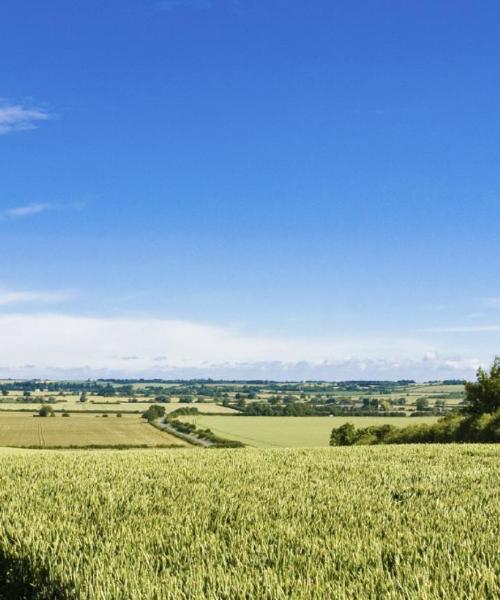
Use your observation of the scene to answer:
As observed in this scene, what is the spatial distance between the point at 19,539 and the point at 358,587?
14.7 ft

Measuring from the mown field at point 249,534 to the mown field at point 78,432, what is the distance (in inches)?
2979

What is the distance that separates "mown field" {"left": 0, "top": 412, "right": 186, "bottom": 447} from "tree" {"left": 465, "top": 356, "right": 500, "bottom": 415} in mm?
41811

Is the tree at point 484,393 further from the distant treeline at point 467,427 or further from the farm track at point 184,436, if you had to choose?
the farm track at point 184,436

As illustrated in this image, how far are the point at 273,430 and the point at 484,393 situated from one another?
4965cm

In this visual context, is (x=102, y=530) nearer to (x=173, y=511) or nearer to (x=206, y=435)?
(x=173, y=511)

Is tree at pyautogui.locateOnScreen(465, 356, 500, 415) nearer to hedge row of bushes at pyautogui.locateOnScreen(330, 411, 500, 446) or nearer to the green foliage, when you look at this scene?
hedge row of bushes at pyautogui.locateOnScreen(330, 411, 500, 446)

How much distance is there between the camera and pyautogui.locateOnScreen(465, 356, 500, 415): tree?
216ft

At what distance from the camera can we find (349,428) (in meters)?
85.9

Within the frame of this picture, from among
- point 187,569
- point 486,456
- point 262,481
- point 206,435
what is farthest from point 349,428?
point 187,569

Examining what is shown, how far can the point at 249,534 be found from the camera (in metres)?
7.21

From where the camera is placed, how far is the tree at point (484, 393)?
216 ft

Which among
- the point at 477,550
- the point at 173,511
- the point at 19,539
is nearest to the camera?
the point at 477,550

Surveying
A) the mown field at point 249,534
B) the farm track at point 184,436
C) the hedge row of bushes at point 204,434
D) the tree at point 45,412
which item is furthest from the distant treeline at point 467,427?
the tree at point 45,412

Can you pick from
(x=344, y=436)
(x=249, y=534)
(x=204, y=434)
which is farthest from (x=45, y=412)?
(x=249, y=534)
